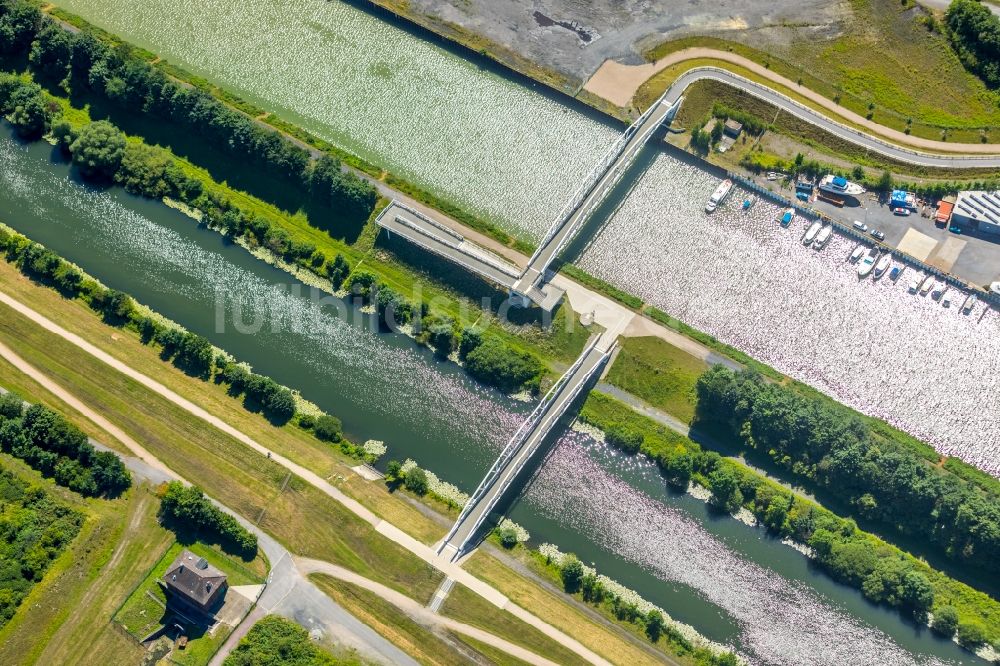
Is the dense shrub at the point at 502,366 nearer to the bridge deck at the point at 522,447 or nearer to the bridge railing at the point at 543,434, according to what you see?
the bridge deck at the point at 522,447

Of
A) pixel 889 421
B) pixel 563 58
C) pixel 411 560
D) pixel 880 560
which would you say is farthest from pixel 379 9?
pixel 880 560

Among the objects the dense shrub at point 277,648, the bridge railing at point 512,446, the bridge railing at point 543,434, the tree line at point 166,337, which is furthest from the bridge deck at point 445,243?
the dense shrub at point 277,648

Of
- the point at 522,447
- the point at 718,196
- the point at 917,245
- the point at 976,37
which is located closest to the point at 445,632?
the point at 522,447

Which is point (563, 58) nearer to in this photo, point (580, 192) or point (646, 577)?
point (580, 192)

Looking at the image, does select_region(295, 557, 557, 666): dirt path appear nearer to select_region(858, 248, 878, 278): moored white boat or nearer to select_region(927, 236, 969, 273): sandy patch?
select_region(858, 248, 878, 278): moored white boat

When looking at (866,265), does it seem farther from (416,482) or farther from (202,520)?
(202,520)
